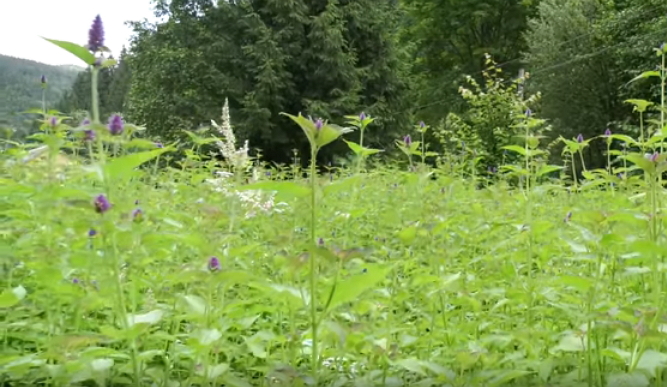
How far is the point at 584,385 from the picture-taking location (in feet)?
3.99

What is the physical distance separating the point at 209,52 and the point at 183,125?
2.48m

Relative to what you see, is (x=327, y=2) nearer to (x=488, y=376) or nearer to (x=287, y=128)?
(x=287, y=128)

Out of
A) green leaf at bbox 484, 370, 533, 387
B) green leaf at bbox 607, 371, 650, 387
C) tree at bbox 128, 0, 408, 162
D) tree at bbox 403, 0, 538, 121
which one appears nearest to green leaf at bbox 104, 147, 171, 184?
green leaf at bbox 484, 370, 533, 387

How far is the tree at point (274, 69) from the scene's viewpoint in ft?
46.7

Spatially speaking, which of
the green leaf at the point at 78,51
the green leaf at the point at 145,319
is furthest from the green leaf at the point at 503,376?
the green leaf at the point at 78,51

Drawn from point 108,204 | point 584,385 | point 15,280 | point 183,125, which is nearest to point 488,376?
point 584,385

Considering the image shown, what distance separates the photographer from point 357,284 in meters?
1.04

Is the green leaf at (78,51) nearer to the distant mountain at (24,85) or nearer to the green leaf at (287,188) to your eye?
the green leaf at (287,188)

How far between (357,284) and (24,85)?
2163 mm

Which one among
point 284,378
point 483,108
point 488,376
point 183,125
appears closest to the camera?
point 284,378

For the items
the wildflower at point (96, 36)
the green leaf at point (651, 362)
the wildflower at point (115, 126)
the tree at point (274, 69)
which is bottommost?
the green leaf at point (651, 362)

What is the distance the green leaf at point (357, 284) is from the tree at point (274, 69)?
501 inches

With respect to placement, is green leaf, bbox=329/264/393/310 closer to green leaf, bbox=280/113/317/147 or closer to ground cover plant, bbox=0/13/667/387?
ground cover plant, bbox=0/13/667/387

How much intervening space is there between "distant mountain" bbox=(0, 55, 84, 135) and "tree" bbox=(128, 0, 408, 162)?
10912mm
